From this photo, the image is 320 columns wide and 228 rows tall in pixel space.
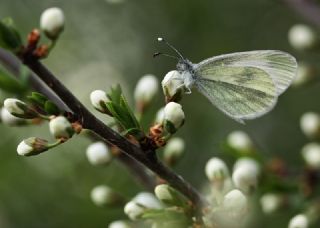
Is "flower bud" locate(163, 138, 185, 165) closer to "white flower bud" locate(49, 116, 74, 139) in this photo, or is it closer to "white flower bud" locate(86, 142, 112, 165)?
"white flower bud" locate(86, 142, 112, 165)

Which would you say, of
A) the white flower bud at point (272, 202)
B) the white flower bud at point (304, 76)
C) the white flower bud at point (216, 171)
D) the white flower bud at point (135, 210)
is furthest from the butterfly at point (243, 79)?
the white flower bud at point (304, 76)

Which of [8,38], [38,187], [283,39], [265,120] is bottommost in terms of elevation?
[8,38]

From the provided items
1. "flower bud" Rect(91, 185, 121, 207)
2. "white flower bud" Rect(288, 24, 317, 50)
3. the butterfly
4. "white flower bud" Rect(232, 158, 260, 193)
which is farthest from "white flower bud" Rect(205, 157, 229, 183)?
"white flower bud" Rect(288, 24, 317, 50)

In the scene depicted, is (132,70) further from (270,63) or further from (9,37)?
(9,37)

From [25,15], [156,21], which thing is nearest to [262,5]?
[156,21]

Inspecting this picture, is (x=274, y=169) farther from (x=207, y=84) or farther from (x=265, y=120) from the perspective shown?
(x=265, y=120)

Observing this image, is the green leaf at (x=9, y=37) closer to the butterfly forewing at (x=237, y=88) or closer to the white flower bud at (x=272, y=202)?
the butterfly forewing at (x=237, y=88)

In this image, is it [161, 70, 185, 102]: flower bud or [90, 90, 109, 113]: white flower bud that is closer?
[90, 90, 109, 113]: white flower bud
